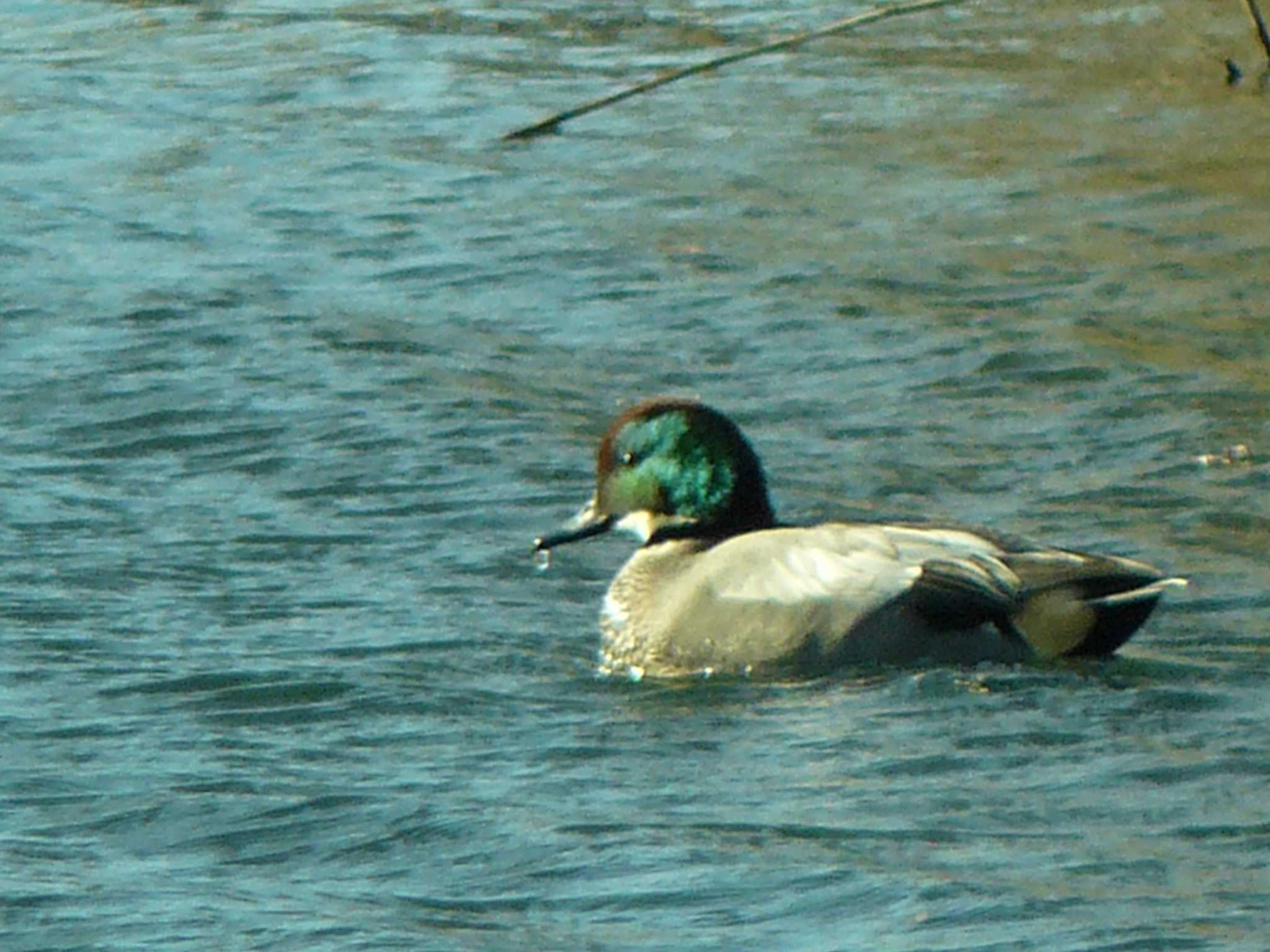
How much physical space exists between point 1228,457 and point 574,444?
6.85 ft

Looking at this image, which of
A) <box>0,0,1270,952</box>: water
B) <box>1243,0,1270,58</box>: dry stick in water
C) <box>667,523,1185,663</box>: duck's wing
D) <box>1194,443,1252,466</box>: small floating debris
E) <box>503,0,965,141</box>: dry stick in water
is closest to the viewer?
<box>0,0,1270,952</box>: water

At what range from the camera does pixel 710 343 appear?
1216cm

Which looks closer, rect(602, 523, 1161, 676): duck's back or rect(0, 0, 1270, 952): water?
rect(0, 0, 1270, 952): water

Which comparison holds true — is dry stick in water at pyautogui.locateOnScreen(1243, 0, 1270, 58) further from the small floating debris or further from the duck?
the duck

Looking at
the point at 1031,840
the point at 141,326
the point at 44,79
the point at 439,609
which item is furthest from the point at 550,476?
the point at 44,79

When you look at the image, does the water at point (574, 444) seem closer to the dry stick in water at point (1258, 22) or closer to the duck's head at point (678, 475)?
the duck's head at point (678, 475)

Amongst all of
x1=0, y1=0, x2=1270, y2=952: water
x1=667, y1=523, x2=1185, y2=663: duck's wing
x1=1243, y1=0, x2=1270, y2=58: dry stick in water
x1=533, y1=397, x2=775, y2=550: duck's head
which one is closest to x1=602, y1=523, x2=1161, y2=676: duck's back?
x1=667, y1=523, x2=1185, y2=663: duck's wing

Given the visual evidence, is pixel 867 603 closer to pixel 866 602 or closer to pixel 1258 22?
pixel 866 602

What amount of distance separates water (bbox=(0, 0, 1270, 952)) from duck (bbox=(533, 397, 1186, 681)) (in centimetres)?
12

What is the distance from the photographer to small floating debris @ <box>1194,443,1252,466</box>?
1042 cm

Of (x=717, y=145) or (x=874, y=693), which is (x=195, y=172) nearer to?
(x=717, y=145)

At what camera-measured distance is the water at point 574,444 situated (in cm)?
668

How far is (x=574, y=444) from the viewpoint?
11.0 m

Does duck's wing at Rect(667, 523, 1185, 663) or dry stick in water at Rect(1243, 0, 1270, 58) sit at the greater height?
dry stick in water at Rect(1243, 0, 1270, 58)
